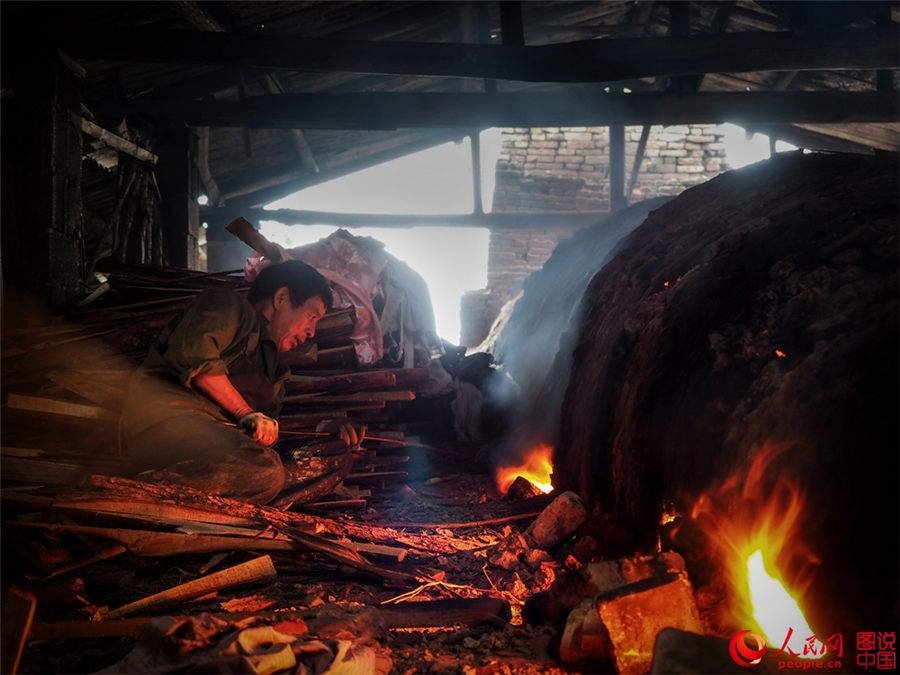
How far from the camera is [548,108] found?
7453 mm

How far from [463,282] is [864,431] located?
22.3 meters

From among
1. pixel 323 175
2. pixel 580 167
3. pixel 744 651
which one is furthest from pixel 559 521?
pixel 580 167

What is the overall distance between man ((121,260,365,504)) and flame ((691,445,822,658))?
114 inches

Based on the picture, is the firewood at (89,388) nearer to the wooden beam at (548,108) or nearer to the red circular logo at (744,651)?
the wooden beam at (548,108)

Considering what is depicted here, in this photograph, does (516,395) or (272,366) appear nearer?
(272,366)

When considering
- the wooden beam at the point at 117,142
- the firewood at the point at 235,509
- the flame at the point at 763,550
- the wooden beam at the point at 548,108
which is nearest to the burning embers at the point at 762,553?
the flame at the point at 763,550

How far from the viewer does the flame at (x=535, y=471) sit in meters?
5.12

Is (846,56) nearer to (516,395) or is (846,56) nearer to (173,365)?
(516,395)

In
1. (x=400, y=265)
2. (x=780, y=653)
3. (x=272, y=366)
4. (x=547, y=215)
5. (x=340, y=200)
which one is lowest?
(x=780, y=653)

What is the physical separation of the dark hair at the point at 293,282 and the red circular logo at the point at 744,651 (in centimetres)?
371

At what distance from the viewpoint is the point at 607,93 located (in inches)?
298

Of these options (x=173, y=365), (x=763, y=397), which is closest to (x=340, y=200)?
(x=173, y=365)

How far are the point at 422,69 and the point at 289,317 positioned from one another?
8.68ft

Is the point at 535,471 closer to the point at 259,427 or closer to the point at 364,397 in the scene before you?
the point at 364,397
